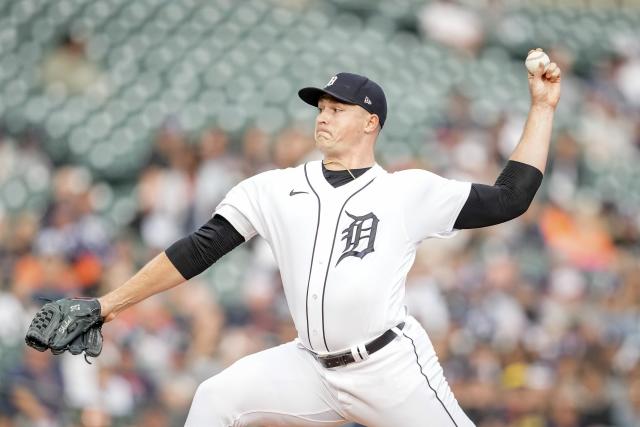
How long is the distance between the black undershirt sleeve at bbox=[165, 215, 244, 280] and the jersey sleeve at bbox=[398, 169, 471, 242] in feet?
1.99

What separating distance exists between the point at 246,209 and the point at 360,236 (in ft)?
1.39

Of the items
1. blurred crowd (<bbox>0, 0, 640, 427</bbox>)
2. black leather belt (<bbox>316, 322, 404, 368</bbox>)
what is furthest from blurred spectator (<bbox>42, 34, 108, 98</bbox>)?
black leather belt (<bbox>316, 322, 404, 368</bbox>)

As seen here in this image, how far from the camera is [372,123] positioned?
3562 millimetres

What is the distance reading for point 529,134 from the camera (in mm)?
3398

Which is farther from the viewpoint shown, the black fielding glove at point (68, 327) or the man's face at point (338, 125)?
the man's face at point (338, 125)

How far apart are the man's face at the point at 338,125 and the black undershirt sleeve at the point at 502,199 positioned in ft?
1.53

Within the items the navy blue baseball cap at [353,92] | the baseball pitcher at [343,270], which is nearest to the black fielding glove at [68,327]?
the baseball pitcher at [343,270]

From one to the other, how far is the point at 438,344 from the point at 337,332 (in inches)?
141

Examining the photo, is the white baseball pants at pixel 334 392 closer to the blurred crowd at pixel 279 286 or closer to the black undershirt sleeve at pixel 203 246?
the black undershirt sleeve at pixel 203 246

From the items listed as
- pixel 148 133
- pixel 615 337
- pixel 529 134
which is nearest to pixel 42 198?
pixel 148 133

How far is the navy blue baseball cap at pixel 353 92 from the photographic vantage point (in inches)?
136

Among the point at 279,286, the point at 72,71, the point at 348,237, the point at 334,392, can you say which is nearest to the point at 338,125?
the point at 348,237

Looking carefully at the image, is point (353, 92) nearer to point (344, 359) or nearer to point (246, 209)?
point (246, 209)

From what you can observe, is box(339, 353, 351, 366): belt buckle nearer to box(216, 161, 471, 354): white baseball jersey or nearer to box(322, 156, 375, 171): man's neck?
box(216, 161, 471, 354): white baseball jersey
